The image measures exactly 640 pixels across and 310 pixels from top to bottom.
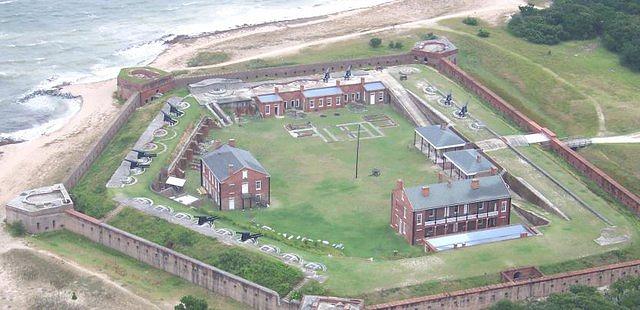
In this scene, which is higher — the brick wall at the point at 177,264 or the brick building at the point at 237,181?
the brick building at the point at 237,181

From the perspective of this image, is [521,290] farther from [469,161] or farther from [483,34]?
[483,34]

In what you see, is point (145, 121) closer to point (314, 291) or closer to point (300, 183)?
point (300, 183)

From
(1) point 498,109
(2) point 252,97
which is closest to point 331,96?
(2) point 252,97

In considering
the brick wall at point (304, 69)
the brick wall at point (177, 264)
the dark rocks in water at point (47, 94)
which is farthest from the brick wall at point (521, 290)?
the dark rocks in water at point (47, 94)

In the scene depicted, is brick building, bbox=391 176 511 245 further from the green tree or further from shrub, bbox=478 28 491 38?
shrub, bbox=478 28 491 38

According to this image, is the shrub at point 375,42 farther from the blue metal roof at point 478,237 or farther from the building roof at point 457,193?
the blue metal roof at point 478,237
